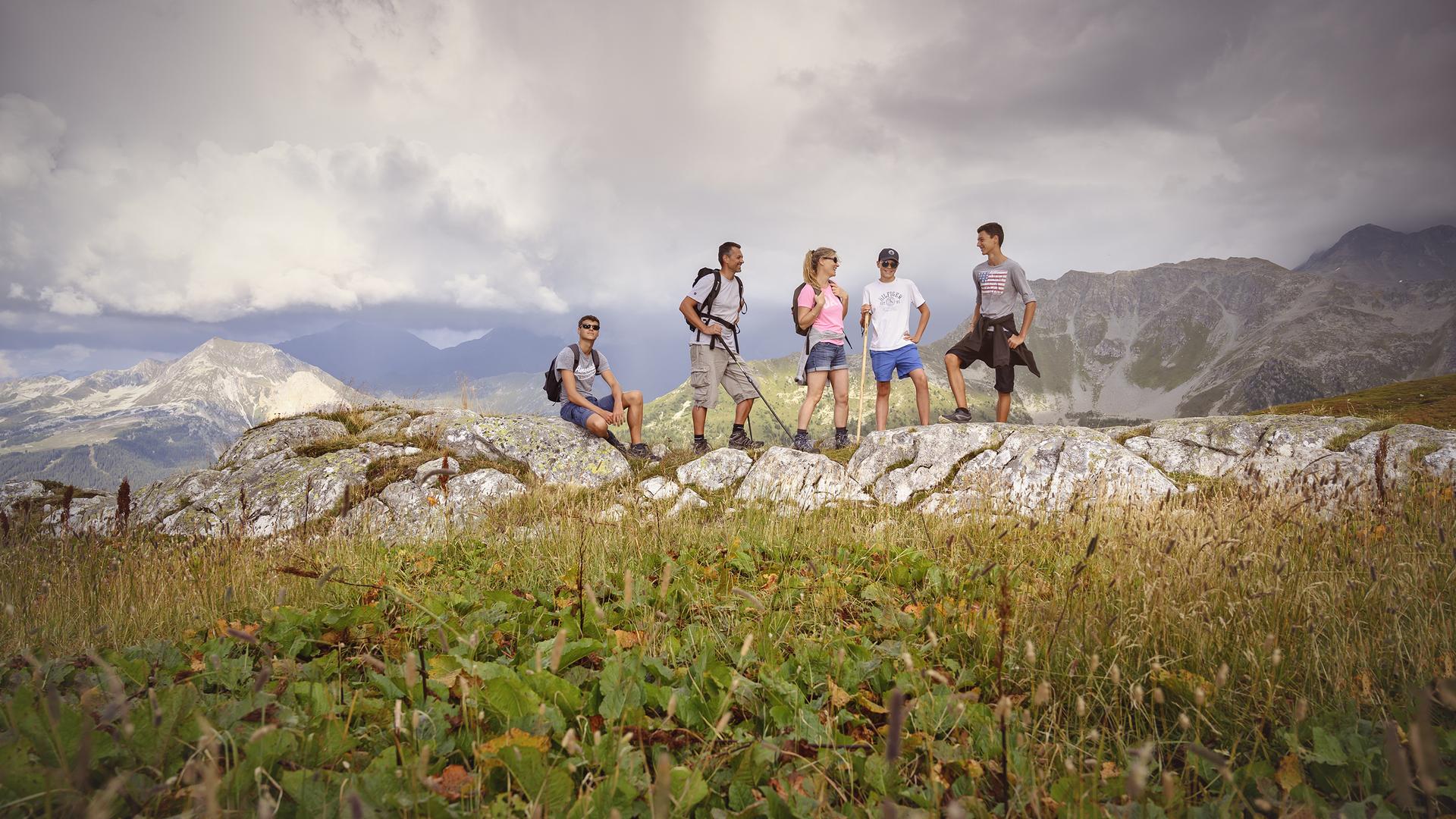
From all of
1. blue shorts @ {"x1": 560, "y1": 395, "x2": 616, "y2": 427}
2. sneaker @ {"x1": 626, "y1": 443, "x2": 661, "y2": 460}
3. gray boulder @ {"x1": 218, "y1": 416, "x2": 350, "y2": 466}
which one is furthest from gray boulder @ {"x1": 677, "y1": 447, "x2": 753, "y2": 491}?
gray boulder @ {"x1": 218, "y1": 416, "x2": 350, "y2": 466}

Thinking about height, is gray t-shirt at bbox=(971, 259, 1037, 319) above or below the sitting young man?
above

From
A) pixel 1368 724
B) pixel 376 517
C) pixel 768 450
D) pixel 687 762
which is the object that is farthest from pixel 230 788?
pixel 768 450

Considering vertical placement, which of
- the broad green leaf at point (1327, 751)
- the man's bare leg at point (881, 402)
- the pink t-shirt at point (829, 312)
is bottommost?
the broad green leaf at point (1327, 751)

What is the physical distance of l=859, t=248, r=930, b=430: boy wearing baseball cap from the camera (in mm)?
11125

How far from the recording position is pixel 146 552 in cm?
520

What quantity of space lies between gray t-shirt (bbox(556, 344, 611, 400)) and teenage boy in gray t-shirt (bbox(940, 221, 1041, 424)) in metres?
6.95

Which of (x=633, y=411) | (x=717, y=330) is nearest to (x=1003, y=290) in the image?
(x=717, y=330)

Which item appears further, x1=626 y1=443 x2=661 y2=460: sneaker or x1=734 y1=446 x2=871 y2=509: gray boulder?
Answer: x1=626 y1=443 x2=661 y2=460: sneaker

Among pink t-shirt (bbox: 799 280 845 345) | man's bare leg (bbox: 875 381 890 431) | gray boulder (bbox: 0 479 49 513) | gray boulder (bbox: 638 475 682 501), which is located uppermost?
pink t-shirt (bbox: 799 280 845 345)

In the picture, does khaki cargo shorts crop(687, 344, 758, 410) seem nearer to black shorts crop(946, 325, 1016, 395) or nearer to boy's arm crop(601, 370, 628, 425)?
boy's arm crop(601, 370, 628, 425)

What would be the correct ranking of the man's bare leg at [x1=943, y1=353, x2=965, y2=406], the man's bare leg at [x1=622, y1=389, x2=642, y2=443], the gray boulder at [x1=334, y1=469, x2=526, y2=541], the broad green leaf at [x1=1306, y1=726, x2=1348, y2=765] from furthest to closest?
the man's bare leg at [x1=622, y1=389, x2=642, y2=443]
the man's bare leg at [x1=943, y1=353, x2=965, y2=406]
the gray boulder at [x1=334, y1=469, x2=526, y2=541]
the broad green leaf at [x1=1306, y1=726, x2=1348, y2=765]

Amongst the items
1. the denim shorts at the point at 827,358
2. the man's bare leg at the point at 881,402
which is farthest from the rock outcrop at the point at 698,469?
the denim shorts at the point at 827,358

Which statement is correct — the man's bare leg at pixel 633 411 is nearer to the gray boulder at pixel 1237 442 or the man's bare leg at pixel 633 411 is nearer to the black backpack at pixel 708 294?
the black backpack at pixel 708 294

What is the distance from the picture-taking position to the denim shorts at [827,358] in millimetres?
10844
